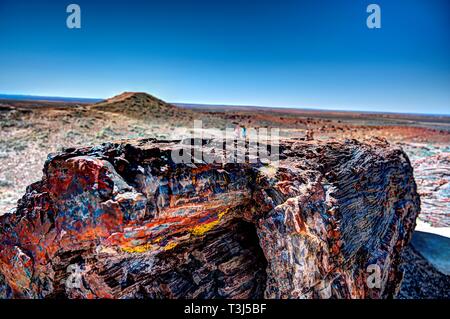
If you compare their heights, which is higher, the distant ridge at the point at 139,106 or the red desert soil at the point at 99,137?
the distant ridge at the point at 139,106

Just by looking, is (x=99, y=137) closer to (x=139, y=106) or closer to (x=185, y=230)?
(x=139, y=106)

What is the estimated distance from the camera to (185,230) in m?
5.11

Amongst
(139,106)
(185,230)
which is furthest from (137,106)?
(185,230)

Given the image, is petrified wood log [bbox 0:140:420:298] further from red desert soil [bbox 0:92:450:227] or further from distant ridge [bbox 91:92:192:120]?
distant ridge [bbox 91:92:192:120]

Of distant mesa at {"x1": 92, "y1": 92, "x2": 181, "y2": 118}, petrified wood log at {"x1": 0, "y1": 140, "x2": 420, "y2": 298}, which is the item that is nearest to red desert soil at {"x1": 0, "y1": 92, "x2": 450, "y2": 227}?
distant mesa at {"x1": 92, "y1": 92, "x2": 181, "y2": 118}

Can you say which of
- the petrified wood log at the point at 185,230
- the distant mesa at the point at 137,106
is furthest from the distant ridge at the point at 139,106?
the petrified wood log at the point at 185,230

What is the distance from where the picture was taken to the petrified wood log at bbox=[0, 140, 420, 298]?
458 centimetres

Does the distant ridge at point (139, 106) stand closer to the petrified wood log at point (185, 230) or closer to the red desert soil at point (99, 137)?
the red desert soil at point (99, 137)

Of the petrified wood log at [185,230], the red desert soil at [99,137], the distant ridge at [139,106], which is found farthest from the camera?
the distant ridge at [139,106]

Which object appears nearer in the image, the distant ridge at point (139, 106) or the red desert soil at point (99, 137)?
the red desert soil at point (99, 137)

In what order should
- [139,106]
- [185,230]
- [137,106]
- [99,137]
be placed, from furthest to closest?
[139,106] < [137,106] < [99,137] < [185,230]

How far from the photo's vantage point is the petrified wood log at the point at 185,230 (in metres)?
4.58

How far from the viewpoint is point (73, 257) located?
15.9ft
